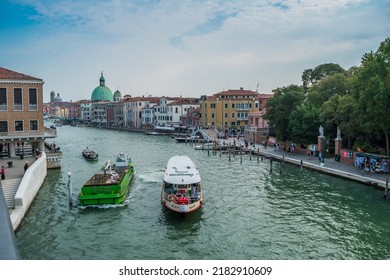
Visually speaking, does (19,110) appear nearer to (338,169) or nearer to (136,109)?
(338,169)

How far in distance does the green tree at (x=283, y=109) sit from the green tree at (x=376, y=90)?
795 cm

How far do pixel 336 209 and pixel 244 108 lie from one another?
2924 cm

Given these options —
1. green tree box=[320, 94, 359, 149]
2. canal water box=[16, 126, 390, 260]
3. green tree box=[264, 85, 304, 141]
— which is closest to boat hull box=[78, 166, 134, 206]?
canal water box=[16, 126, 390, 260]

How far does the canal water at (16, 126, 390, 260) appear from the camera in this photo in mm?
7570

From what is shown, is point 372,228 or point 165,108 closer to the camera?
point 372,228

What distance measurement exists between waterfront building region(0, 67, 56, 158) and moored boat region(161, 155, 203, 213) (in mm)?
7752

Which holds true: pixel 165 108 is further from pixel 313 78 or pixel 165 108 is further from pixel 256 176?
pixel 256 176

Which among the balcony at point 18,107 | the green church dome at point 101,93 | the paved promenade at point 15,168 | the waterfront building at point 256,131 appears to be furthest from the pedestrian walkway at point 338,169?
the green church dome at point 101,93

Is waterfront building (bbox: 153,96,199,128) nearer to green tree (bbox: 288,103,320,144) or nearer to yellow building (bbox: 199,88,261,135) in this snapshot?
yellow building (bbox: 199,88,261,135)

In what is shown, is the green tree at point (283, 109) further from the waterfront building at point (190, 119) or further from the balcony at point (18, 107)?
the waterfront building at point (190, 119)

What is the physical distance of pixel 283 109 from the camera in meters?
23.5

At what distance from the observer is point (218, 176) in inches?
627

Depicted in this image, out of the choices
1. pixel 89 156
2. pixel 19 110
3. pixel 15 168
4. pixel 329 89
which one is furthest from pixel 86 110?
pixel 15 168
